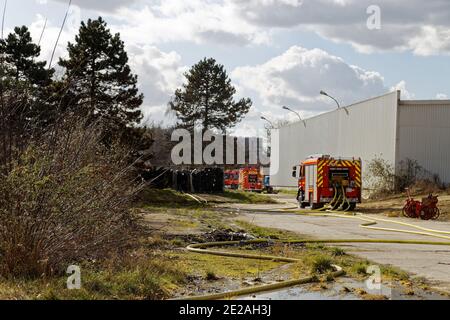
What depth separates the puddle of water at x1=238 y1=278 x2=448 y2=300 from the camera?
6.92 m

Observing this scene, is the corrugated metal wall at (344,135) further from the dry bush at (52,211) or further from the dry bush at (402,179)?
the dry bush at (52,211)

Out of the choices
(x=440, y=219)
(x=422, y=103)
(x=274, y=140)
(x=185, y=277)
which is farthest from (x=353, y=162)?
(x=274, y=140)

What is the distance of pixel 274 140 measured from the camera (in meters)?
75.8

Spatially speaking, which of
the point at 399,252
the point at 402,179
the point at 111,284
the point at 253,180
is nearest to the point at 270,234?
the point at 399,252

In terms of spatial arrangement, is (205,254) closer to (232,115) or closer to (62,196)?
(62,196)

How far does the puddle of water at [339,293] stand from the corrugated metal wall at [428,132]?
30.9m

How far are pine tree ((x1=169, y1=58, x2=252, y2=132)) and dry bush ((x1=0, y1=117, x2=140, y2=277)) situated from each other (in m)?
51.1

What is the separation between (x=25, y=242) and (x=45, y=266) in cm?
37

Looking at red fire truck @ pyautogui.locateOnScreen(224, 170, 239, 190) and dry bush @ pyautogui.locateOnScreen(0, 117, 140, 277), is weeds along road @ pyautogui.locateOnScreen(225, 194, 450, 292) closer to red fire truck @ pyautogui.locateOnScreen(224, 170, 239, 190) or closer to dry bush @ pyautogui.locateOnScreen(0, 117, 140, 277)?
dry bush @ pyautogui.locateOnScreen(0, 117, 140, 277)

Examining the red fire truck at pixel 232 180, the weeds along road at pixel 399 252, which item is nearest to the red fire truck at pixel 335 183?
the weeds along road at pixel 399 252

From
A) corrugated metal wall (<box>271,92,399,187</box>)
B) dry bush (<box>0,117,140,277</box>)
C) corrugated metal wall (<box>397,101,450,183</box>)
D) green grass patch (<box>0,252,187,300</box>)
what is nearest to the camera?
green grass patch (<box>0,252,187,300</box>)

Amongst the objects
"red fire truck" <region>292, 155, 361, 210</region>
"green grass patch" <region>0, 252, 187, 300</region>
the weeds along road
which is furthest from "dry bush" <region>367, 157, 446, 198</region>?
"green grass patch" <region>0, 252, 187, 300</region>

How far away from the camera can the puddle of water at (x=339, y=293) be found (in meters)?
6.92

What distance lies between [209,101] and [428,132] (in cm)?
2795
